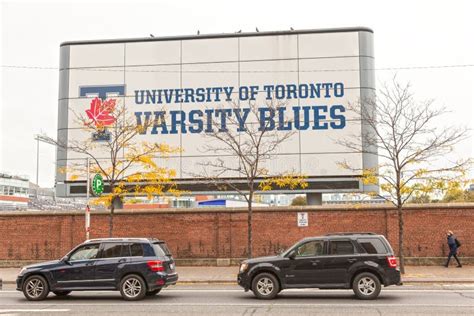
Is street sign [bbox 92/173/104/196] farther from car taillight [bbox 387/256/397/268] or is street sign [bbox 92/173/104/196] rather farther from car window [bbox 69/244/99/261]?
car taillight [bbox 387/256/397/268]

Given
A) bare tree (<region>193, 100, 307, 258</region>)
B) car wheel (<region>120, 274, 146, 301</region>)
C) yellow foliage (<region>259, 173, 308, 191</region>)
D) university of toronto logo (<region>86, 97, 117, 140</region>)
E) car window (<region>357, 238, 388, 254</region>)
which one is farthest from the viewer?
university of toronto logo (<region>86, 97, 117, 140</region>)

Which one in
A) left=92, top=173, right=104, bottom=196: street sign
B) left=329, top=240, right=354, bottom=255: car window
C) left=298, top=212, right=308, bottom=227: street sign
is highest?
left=92, top=173, right=104, bottom=196: street sign

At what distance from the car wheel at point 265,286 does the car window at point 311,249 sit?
993 mm

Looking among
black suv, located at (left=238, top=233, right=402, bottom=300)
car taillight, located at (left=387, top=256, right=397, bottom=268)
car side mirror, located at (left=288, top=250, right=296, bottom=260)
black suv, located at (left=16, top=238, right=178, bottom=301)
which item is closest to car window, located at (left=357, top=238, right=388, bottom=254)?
black suv, located at (left=238, top=233, right=402, bottom=300)

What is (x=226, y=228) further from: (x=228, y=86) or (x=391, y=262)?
(x=391, y=262)

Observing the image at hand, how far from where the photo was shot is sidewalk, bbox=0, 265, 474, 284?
18.2 meters

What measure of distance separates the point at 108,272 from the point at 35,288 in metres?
2.18

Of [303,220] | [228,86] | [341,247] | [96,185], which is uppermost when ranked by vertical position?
[228,86]

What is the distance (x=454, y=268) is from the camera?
21.5 metres

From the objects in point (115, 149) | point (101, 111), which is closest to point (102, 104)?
point (101, 111)

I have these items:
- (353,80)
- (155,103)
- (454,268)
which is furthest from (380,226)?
(155,103)

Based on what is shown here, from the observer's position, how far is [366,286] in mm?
13688

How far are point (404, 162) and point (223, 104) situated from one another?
10.3 meters

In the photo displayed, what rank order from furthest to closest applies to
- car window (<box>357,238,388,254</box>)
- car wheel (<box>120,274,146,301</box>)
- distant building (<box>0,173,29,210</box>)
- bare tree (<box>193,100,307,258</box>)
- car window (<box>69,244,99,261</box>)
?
distant building (<box>0,173,29,210</box>), bare tree (<box>193,100,307,258</box>), car window (<box>69,244,99,261</box>), car wheel (<box>120,274,146,301</box>), car window (<box>357,238,388,254</box>)
